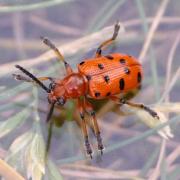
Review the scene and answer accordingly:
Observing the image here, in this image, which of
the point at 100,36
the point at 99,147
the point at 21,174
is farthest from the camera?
the point at 100,36

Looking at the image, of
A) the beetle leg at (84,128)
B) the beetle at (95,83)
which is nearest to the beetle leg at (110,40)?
the beetle at (95,83)

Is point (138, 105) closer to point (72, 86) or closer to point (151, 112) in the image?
point (151, 112)

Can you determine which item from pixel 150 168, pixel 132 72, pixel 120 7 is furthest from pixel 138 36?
pixel 150 168

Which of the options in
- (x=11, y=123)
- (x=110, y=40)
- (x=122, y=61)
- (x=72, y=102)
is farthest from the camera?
(x=110, y=40)

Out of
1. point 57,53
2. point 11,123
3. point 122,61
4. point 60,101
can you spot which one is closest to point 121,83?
point 122,61

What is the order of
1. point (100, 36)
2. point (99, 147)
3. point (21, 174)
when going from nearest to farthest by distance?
point (21, 174) < point (99, 147) < point (100, 36)

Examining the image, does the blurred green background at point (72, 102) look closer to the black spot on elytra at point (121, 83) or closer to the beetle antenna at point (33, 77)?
the beetle antenna at point (33, 77)

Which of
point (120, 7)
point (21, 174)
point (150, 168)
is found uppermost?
point (120, 7)

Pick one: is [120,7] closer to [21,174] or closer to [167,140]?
[167,140]
